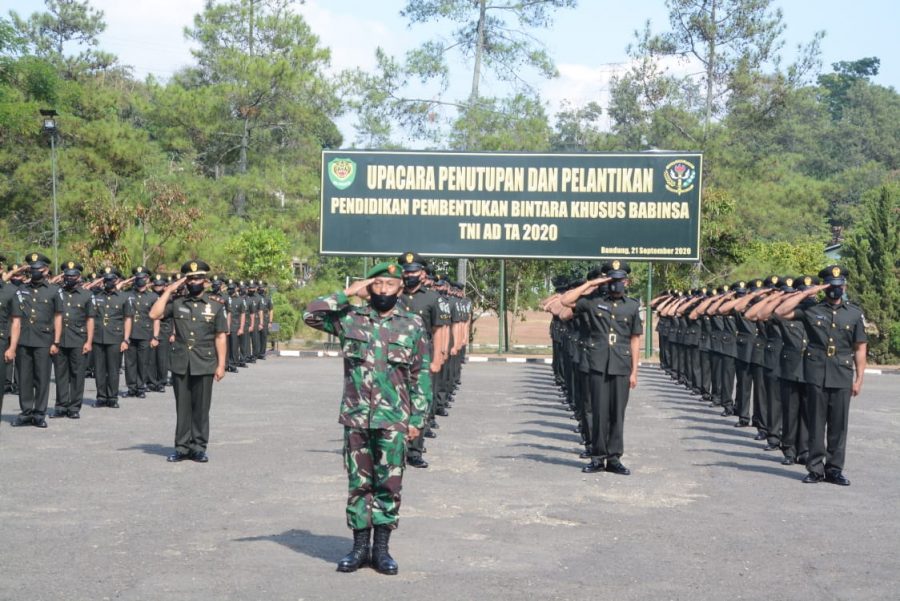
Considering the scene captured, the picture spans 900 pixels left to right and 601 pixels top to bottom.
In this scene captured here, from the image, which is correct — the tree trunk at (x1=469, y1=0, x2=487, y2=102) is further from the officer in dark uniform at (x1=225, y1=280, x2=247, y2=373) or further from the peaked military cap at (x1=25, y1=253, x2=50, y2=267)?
the peaked military cap at (x1=25, y1=253, x2=50, y2=267)

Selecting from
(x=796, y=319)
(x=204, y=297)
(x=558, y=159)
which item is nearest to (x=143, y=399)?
(x=204, y=297)

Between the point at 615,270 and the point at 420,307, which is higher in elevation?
the point at 615,270

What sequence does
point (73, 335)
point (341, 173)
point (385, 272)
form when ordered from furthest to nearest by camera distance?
point (341, 173) → point (73, 335) → point (385, 272)

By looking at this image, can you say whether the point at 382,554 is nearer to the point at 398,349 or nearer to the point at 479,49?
the point at 398,349

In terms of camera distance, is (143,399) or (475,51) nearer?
(143,399)

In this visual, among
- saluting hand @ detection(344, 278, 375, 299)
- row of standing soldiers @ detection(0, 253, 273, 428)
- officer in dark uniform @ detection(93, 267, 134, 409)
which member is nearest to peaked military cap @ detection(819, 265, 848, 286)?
saluting hand @ detection(344, 278, 375, 299)

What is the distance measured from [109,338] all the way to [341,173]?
13078 millimetres

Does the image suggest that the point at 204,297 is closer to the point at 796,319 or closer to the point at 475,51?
the point at 796,319

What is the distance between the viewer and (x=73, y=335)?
1469 cm

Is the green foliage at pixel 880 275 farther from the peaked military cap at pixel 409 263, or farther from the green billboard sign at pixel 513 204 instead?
the peaked military cap at pixel 409 263

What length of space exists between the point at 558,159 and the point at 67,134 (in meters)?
20.6

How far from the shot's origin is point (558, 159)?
28047 mm

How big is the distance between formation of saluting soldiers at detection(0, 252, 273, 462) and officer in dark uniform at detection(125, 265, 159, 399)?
0.02m

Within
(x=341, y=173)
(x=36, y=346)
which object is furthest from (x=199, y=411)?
(x=341, y=173)
